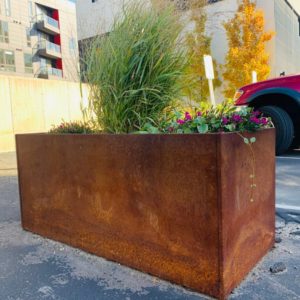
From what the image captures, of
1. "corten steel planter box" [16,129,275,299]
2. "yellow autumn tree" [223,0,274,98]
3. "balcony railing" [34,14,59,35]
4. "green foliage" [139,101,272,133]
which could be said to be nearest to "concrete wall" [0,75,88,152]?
"corten steel planter box" [16,129,275,299]

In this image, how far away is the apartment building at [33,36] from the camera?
24.3 m

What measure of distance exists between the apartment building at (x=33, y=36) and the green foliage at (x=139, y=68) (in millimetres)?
22654

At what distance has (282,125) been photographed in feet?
15.6

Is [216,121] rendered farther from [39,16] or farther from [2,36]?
[39,16]

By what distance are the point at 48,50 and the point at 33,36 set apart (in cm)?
181

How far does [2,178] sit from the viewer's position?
478 cm

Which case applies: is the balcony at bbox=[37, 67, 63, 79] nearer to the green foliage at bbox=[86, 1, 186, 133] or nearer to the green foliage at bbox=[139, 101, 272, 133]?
the green foliage at bbox=[86, 1, 186, 133]

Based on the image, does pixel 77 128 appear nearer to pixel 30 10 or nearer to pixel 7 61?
pixel 7 61

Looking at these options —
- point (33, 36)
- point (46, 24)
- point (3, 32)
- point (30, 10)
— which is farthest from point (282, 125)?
point (30, 10)

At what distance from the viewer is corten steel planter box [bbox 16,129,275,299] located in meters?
1.47

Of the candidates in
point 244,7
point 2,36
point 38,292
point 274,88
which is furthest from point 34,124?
point 2,36

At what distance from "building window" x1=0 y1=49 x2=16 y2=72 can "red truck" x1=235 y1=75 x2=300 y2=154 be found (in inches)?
938

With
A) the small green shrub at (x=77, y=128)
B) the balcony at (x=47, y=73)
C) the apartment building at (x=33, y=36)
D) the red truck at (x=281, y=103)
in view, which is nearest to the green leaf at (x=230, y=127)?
the small green shrub at (x=77, y=128)

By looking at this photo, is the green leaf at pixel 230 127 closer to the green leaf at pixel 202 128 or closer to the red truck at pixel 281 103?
the green leaf at pixel 202 128
